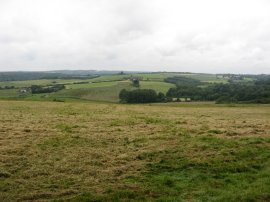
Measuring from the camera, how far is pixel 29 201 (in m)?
8.54

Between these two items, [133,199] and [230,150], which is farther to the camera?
[230,150]

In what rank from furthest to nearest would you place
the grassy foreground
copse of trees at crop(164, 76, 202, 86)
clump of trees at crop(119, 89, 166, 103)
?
1. copse of trees at crop(164, 76, 202, 86)
2. clump of trees at crop(119, 89, 166, 103)
3. the grassy foreground

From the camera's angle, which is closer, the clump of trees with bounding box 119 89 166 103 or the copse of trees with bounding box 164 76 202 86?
the clump of trees with bounding box 119 89 166 103

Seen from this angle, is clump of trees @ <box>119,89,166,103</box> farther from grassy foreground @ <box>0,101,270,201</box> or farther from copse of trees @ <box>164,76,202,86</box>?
grassy foreground @ <box>0,101,270,201</box>

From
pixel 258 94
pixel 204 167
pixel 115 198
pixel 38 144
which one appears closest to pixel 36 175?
pixel 115 198

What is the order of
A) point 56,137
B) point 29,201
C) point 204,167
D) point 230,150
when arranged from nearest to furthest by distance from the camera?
point 29,201, point 204,167, point 230,150, point 56,137

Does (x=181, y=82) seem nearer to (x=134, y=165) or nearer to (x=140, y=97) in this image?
(x=140, y=97)

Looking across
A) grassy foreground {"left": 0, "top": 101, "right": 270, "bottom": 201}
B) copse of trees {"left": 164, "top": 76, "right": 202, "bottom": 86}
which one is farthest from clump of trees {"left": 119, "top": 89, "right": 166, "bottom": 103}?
grassy foreground {"left": 0, "top": 101, "right": 270, "bottom": 201}

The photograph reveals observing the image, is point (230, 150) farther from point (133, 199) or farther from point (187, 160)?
point (133, 199)

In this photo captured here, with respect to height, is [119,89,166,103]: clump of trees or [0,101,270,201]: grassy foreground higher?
[0,101,270,201]: grassy foreground

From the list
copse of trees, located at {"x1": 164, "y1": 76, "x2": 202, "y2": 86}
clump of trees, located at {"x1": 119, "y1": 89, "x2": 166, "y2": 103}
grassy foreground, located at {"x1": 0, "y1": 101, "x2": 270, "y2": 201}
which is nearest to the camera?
grassy foreground, located at {"x1": 0, "y1": 101, "x2": 270, "y2": 201}

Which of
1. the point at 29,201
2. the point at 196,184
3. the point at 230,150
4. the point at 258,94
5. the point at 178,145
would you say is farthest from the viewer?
the point at 258,94

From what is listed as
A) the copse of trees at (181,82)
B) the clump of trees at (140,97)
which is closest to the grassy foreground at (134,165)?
the clump of trees at (140,97)

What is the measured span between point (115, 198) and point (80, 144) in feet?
23.4
